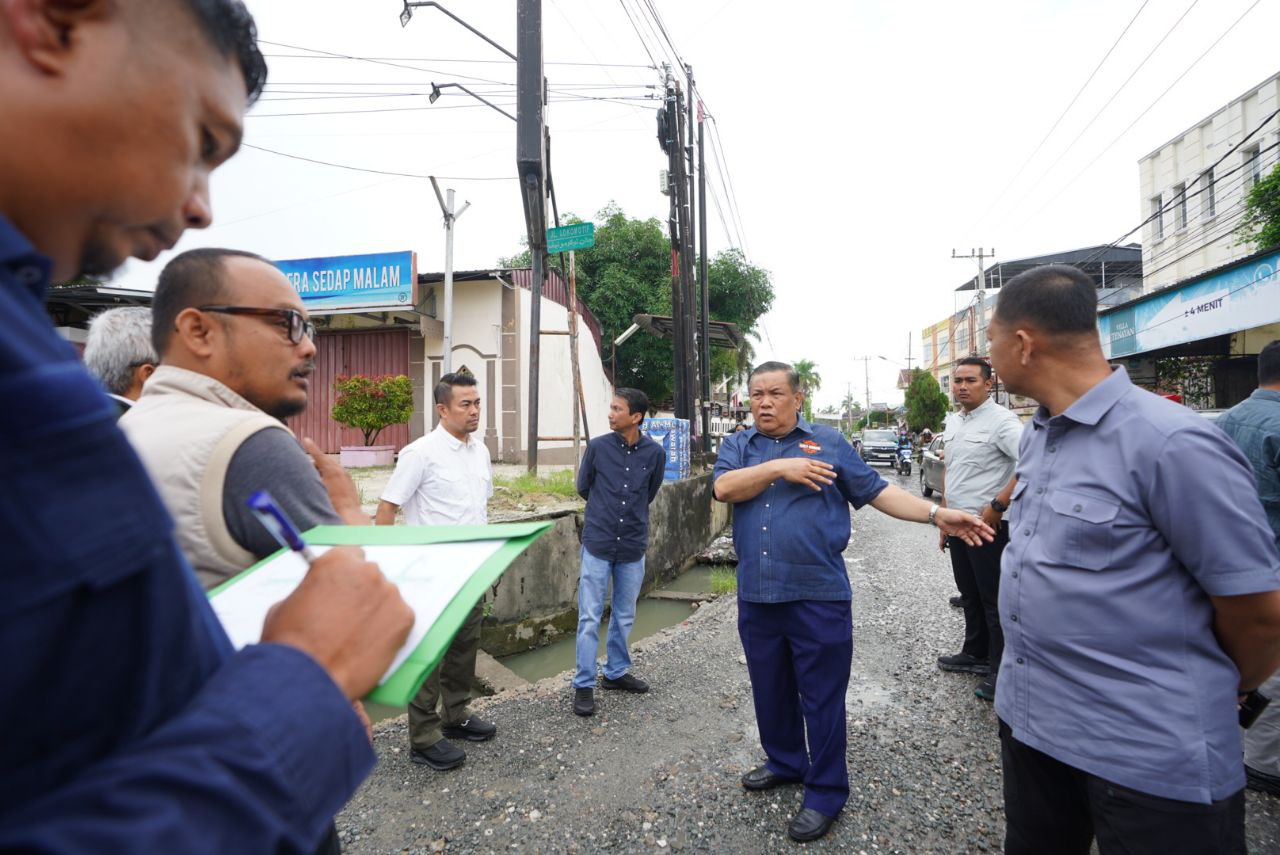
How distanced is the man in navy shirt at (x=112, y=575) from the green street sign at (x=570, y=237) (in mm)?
8040

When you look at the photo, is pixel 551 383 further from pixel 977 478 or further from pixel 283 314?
pixel 283 314

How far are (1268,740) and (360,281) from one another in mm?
13760

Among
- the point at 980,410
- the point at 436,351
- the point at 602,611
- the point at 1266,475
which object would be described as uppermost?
the point at 436,351

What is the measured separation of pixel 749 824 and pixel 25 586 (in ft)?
9.89

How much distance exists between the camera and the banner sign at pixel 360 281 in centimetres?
1281

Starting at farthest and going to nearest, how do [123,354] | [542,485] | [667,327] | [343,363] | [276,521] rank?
1. [667,327]
2. [343,363]
3. [542,485]
4. [123,354]
5. [276,521]

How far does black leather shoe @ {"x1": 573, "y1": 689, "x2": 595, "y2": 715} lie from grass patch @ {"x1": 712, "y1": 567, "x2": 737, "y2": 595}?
3.30m

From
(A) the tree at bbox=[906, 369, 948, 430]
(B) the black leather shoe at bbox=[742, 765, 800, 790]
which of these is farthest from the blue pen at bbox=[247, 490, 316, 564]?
(A) the tree at bbox=[906, 369, 948, 430]

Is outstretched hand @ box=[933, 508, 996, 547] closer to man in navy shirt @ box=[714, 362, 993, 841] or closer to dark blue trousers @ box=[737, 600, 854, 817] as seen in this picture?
man in navy shirt @ box=[714, 362, 993, 841]

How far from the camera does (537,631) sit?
5.87 meters

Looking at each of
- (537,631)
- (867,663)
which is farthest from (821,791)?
(537,631)

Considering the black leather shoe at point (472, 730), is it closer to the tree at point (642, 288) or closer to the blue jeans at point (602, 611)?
the blue jeans at point (602, 611)

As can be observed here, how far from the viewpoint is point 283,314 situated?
1319 mm

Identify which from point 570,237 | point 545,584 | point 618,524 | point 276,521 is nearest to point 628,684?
point 618,524
